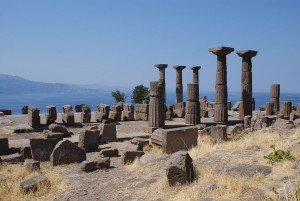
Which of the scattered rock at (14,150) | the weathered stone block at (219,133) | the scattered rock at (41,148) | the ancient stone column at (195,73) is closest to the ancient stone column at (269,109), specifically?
the ancient stone column at (195,73)

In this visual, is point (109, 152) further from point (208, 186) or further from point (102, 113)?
point (102, 113)

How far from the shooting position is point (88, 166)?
11.0m

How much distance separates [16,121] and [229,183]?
19.2 meters

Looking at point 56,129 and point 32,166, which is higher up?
point 56,129

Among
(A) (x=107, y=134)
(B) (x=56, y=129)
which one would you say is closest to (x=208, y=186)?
(A) (x=107, y=134)

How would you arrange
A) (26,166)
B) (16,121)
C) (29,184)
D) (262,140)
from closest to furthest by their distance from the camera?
(29,184), (26,166), (262,140), (16,121)

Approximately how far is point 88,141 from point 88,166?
152 inches

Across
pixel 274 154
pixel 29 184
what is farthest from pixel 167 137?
pixel 29 184

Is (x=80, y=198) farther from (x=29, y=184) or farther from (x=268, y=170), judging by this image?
(x=268, y=170)

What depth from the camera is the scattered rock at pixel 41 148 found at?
12875 mm

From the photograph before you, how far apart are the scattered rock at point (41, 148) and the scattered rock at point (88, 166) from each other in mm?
2681

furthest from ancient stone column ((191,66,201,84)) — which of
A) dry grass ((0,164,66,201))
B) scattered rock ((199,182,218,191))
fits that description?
scattered rock ((199,182,218,191))

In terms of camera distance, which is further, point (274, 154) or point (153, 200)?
point (274, 154)

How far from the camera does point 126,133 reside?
19.5 m
